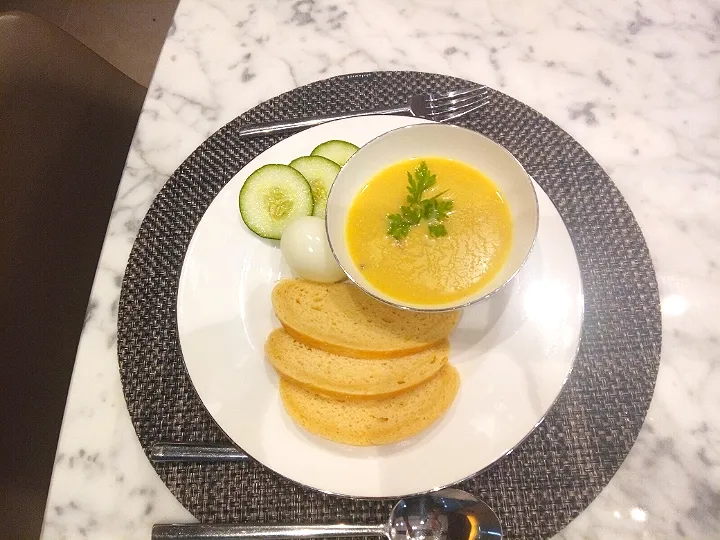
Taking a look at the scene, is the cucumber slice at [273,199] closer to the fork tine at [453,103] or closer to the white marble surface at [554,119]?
the white marble surface at [554,119]

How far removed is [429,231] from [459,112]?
1.66 feet

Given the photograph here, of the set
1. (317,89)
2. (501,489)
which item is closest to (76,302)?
(317,89)

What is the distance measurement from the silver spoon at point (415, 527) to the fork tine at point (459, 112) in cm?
100

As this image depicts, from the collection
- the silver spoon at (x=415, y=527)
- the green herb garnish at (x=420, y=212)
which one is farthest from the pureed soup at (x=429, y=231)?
the silver spoon at (x=415, y=527)

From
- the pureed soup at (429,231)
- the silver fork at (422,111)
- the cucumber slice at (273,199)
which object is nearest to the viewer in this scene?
the pureed soup at (429,231)

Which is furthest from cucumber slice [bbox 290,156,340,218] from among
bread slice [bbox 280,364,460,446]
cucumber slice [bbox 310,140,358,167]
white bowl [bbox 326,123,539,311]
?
bread slice [bbox 280,364,460,446]

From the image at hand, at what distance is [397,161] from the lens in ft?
4.43

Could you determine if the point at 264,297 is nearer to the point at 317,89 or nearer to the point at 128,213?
the point at 128,213

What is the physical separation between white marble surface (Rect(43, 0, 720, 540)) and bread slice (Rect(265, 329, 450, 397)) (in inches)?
15.7

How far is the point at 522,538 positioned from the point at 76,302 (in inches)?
55.0

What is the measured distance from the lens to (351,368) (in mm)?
1213

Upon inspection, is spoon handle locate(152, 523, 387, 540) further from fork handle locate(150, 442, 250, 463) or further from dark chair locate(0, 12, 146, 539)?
dark chair locate(0, 12, 146, 539)

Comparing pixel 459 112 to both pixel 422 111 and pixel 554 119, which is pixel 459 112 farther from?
pixel 554 119

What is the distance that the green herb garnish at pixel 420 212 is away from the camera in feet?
4.17
